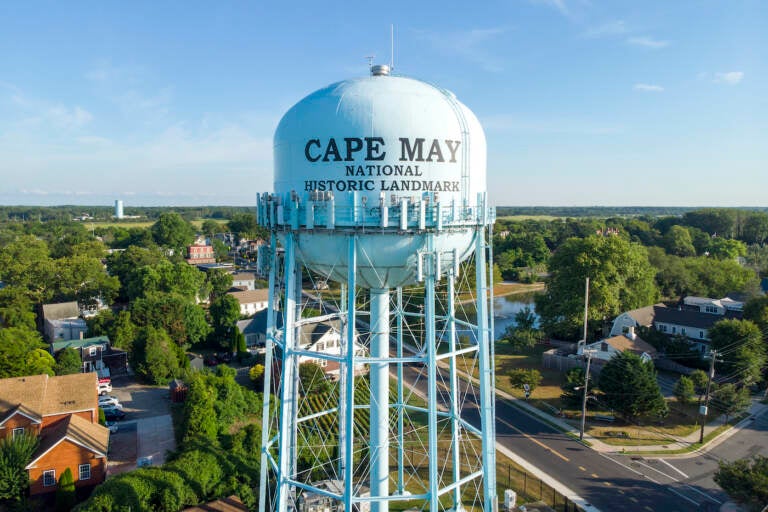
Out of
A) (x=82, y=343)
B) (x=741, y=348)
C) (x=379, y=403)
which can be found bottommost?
(x=82, y=343)

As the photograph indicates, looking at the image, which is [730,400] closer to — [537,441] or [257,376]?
[537,441]

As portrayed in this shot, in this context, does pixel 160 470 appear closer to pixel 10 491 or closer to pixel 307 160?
pixel 10 491

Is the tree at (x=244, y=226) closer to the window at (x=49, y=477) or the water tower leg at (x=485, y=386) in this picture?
the window at (x=49, y=477)

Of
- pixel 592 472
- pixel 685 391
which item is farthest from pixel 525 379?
pixel 592 472

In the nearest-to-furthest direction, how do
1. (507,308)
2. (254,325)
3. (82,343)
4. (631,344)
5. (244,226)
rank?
1. (82,343)
2. (631,344)
3. (254,325)
4. (507,308)
5. (244,226)

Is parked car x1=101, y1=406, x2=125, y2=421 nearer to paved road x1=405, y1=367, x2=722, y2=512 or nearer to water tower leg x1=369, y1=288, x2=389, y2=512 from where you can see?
paved road x1=405, y1=367, x2=722, y2=512

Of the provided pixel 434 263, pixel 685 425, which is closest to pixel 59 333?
pixel 434 263

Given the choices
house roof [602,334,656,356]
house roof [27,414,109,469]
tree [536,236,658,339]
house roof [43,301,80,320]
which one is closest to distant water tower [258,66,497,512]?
house roof [27,414,109,469]
